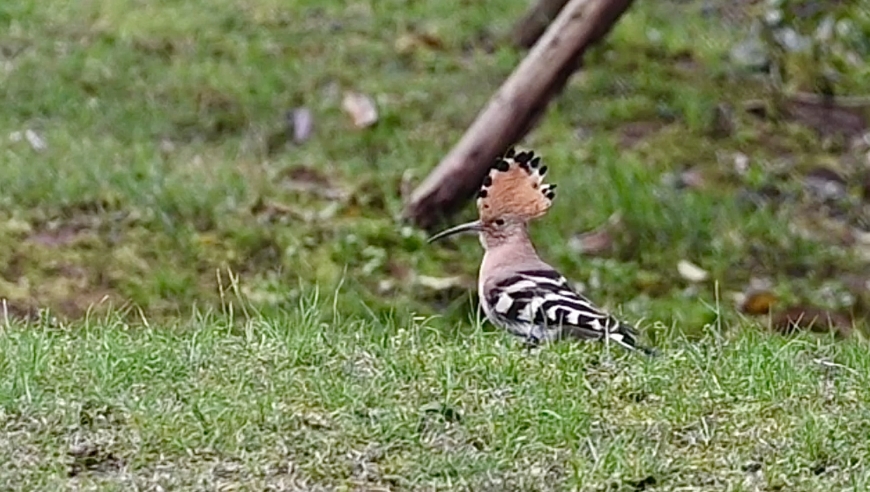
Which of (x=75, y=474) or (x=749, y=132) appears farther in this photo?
(x=749, y=132)

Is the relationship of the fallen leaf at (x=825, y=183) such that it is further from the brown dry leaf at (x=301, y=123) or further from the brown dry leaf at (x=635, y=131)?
the brown dry leaf at (x=301, y=123)

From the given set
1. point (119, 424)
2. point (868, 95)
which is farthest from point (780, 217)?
point (119, 424)

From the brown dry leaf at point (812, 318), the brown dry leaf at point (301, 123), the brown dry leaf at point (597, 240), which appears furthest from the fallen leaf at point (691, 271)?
the brown dry leaf at point (301, 123)

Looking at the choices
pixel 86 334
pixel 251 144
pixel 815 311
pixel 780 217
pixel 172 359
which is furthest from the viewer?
pixel 251 144

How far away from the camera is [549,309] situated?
16.9 ft

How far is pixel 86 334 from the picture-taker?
17.8 ft

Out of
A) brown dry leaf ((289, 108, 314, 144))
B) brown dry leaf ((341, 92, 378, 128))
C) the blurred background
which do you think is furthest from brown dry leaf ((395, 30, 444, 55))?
brown dry leaf ((289, 108, 314, 144))

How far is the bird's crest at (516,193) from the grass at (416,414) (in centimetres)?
58

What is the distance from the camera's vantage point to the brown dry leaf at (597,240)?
29.3 feet

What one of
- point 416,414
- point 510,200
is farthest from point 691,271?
point 416,414

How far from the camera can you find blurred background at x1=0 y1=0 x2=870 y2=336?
8445mm

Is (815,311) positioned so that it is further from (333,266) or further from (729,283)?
(333,266)

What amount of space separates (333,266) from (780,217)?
2.59 m

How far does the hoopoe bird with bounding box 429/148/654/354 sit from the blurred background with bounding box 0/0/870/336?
136 cm
